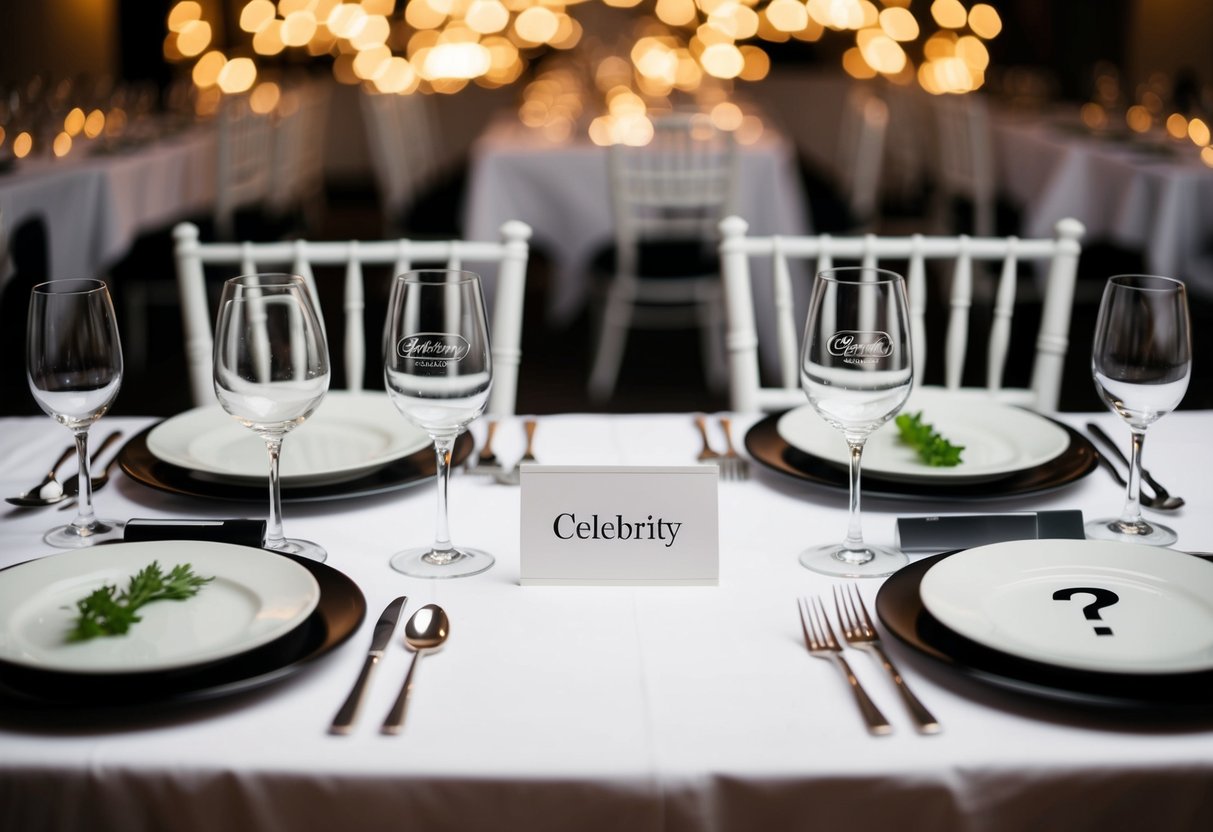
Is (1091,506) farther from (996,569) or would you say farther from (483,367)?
(483,367)

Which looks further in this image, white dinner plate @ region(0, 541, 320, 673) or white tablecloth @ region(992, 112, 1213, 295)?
white tablecloth @ region(992, 112, 1213, 295)

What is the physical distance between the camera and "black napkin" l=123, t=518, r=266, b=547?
3.18 feet

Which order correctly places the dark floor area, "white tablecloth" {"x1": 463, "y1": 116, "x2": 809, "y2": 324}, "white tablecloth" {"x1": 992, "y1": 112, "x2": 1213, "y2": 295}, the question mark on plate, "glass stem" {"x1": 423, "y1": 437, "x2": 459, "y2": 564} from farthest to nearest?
"white tablecloth" {"x1": 463, "y1": 116, "x2": 809, "y2": 324} → the dark floor area → "white tablecloth" {"x1": 992, "y1": 112, "x2": 1213, "y2": 295} → "glass stem" {"x1": 423, "y1": 437, "x2": 459, "y2": 564} → the question mark on plate

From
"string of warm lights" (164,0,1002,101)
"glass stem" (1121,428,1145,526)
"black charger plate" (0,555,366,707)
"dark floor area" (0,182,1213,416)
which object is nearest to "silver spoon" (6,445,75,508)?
"black charger plate" (0,555,366,707)

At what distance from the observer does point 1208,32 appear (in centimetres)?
563

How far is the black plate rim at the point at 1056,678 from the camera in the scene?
2.35ft

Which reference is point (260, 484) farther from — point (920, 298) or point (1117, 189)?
point (1117, 189)

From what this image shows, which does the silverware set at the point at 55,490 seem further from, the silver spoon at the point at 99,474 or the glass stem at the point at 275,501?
the glass stem at the point at 275,501

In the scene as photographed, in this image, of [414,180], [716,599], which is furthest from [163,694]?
[414,180]

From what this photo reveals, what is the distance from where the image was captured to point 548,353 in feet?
15.1

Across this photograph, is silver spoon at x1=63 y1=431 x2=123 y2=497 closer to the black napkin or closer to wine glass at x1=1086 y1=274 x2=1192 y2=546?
the black napkin

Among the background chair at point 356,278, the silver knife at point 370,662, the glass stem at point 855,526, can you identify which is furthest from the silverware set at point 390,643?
the background chair at point 356,278

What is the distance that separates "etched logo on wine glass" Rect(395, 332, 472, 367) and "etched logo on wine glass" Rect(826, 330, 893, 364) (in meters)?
0.27

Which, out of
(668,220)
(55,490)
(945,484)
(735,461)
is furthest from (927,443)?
(668,220)
